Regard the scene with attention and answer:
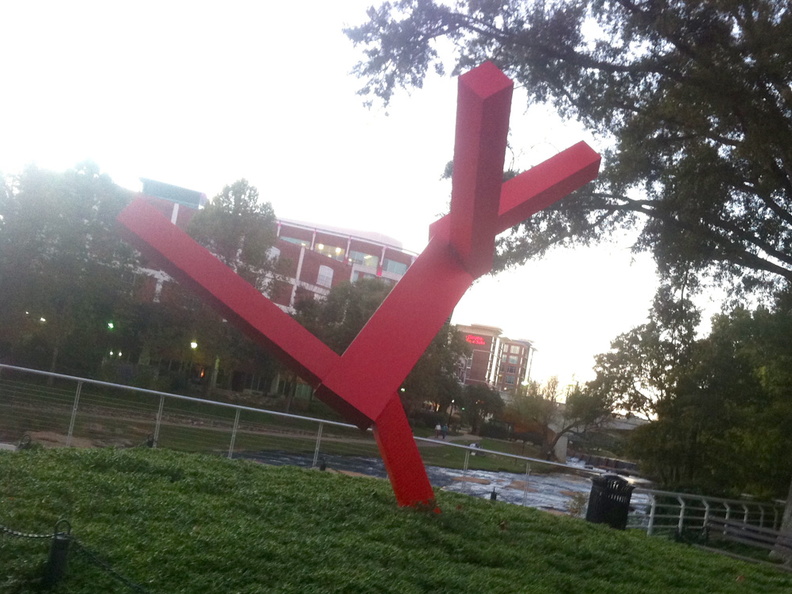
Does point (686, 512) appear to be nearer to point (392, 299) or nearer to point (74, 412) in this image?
point (392, 299)

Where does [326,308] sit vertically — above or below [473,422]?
above

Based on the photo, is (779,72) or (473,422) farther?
(473,422)

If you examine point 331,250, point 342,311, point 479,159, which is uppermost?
point 331,250

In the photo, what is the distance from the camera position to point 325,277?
5478cm

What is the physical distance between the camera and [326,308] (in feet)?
135

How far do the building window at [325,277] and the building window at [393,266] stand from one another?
46.0 feet

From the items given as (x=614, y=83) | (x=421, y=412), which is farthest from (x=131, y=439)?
(x=421, y=412)

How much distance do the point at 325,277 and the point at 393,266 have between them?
16.6 metres

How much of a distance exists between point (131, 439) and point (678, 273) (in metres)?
10.8

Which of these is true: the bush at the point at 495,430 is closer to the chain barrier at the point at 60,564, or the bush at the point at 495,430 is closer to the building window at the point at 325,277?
the building window at the point at 325,277

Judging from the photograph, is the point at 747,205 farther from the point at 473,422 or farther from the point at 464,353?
the point at 473,422

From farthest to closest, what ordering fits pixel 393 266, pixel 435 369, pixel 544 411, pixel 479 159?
1. pixel 393 266
2. pixel 544 411
3. pixel 435 369
4. pixel 479 159

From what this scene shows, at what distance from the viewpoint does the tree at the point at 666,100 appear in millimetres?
10359

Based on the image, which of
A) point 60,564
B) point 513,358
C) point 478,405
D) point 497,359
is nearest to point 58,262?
Result: point 60,564
